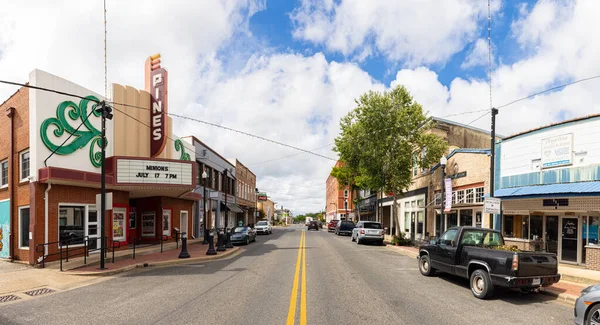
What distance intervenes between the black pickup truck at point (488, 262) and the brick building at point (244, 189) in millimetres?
37712

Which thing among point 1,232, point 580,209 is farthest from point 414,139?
point 1,232

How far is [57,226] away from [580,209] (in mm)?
20454

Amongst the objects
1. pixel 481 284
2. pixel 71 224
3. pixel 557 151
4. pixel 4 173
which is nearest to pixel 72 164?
pixel 71 224

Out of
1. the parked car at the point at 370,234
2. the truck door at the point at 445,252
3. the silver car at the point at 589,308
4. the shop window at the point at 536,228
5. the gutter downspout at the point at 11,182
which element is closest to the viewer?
the silver car at the point at 589,308

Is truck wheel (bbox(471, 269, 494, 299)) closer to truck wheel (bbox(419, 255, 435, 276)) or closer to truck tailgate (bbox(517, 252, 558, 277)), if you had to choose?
truck tailgate (bbox(517, 252, 558, 277))

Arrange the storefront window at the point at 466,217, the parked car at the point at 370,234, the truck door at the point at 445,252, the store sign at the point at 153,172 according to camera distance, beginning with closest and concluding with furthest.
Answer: the truck door at the point at 445,252
the store sign at the point at 153,172
the storefront window at the point at 466,217
the parked car at the point at 370,234

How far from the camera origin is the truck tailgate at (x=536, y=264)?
8.23m

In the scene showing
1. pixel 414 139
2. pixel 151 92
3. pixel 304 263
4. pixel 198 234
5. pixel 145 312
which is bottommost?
pixel 198 234

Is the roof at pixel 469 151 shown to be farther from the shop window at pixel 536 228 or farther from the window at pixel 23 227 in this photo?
the window at pixel 23 227

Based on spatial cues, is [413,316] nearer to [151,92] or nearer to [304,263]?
[304,263]

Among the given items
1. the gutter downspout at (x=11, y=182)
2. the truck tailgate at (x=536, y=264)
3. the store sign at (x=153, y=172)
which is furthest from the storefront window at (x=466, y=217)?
the gutter downspout at (x=11, y=182)

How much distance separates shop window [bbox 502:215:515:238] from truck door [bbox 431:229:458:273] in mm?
8962

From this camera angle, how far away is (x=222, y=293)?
8.92 meters

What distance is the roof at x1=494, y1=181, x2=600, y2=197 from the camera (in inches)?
506
